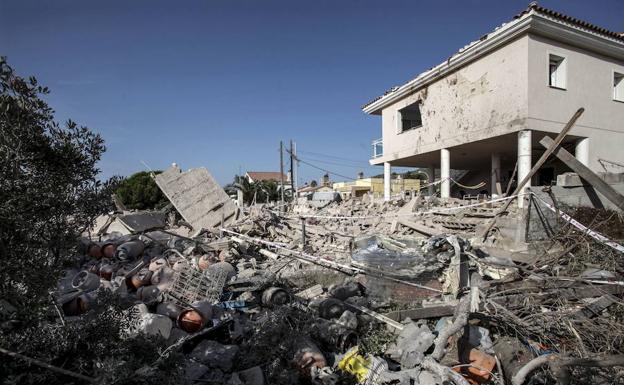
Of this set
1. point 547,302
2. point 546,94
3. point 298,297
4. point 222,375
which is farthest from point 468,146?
point 222,375

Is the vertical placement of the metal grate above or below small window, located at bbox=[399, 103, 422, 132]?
below

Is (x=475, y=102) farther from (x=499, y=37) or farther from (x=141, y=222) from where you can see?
(x=141, y=222)

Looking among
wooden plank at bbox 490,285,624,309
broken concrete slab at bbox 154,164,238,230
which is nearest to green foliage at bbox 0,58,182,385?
wooden plank at bbox 490,285,624,309

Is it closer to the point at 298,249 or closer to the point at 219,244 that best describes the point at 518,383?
the point at 298,249

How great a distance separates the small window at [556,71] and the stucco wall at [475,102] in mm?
1321

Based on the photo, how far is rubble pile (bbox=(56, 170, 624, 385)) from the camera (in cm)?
344

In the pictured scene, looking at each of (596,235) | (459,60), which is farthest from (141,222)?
(459,60)

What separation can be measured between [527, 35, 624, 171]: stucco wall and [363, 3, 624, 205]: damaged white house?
30mm

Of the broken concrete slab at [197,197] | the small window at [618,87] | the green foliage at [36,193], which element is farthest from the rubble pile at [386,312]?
the small window at [618,87]

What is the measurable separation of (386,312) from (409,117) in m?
13.7

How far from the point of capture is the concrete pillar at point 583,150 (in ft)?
35.8

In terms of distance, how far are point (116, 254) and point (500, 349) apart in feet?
25.5

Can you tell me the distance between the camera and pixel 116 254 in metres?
7.65

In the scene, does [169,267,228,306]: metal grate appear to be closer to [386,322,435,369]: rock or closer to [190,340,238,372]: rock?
[190,340,238,372]: rock
